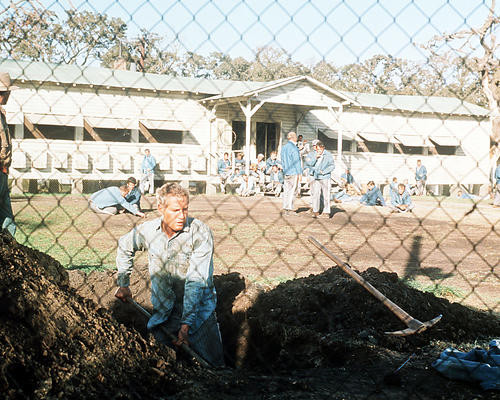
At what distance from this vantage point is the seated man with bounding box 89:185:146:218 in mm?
13117

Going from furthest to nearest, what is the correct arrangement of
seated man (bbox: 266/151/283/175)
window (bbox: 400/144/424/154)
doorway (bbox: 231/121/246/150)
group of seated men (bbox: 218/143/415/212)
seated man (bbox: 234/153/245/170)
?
window (bbox: 400/144/424/154) → doorway (bbox: 231/121/246/150) → seated man (bbox: 234/153/245/170) → seated man (bbox: 266/151/283/175) → group of seated men (bbox: 218/143/415/212)

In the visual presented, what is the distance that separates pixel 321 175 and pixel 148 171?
Result: 847 centimetres

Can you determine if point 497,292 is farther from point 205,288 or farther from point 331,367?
point 205,288

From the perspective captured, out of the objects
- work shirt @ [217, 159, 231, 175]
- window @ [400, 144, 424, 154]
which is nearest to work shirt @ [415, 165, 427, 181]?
window @ [400, 144, 424, 154]

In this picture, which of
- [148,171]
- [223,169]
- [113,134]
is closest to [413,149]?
[223,169]

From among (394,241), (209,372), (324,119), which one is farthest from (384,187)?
(209,372)

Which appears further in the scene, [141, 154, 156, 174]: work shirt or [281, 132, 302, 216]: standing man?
[141, 154, 156, 174]: work shirt

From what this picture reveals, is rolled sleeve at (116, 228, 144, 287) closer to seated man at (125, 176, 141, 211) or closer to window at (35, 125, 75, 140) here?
seated man at (125, 176, 141, 211)

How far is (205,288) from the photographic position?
13.8ft

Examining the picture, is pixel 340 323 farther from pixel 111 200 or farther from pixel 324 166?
pixel 111 200

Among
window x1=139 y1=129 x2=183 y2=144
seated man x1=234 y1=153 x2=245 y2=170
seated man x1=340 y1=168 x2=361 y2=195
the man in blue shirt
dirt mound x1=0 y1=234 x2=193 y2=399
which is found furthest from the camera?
seated man x1=340 y1=168 x2=361 y2=195

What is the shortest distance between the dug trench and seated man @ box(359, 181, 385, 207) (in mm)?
13677

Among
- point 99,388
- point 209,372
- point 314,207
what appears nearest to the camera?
point 99,388

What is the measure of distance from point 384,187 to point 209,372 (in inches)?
977
